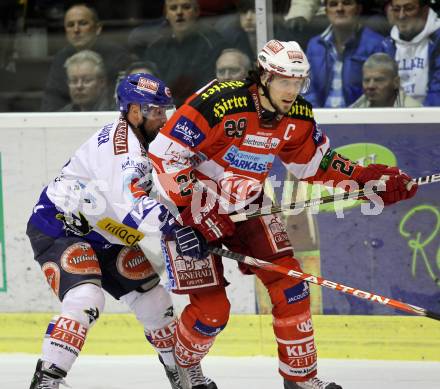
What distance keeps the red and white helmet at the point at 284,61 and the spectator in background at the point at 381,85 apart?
1005mm

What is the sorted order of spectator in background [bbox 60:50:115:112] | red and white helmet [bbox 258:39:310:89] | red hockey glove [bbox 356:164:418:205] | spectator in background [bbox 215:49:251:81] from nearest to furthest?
1. red and white helmet [bbox 258:39:310:89]
2. red hockey glove [bbox 356:164:418:205]
3. spectator in background [bbox 215:49:251:81]
4. spectator in background [bbox 60:50:115:112]

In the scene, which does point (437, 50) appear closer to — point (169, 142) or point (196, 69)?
point (196, 69)

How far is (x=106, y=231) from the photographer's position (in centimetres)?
471

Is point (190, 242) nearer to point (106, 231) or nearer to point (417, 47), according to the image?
point (106, 231)

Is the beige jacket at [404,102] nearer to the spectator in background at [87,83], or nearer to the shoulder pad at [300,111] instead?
the shoulder pad at [300,111]

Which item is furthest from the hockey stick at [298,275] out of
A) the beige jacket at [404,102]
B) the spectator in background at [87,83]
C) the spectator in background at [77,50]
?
the spectator in background at [77,50]

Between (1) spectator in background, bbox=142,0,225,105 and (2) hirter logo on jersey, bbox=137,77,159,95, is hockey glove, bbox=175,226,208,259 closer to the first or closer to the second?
(2) hirter logo on jersey, bbox=137,77,159,95

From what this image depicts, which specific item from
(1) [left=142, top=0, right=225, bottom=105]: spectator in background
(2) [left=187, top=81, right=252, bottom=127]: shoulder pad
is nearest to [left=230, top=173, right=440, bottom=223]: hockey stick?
(2) [left=187, top=81, right=252, bottom=127]: shoulder pad

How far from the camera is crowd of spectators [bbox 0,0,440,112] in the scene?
5414 millimetres

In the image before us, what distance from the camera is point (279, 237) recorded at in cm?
469

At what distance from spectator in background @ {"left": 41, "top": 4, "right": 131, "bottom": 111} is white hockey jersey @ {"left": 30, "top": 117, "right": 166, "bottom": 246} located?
119 cm

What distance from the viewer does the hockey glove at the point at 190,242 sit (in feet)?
14.6

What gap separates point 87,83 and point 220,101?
162 centimetres

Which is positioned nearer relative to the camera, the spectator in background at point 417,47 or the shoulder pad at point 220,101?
the shoulder pad at point 220,101
